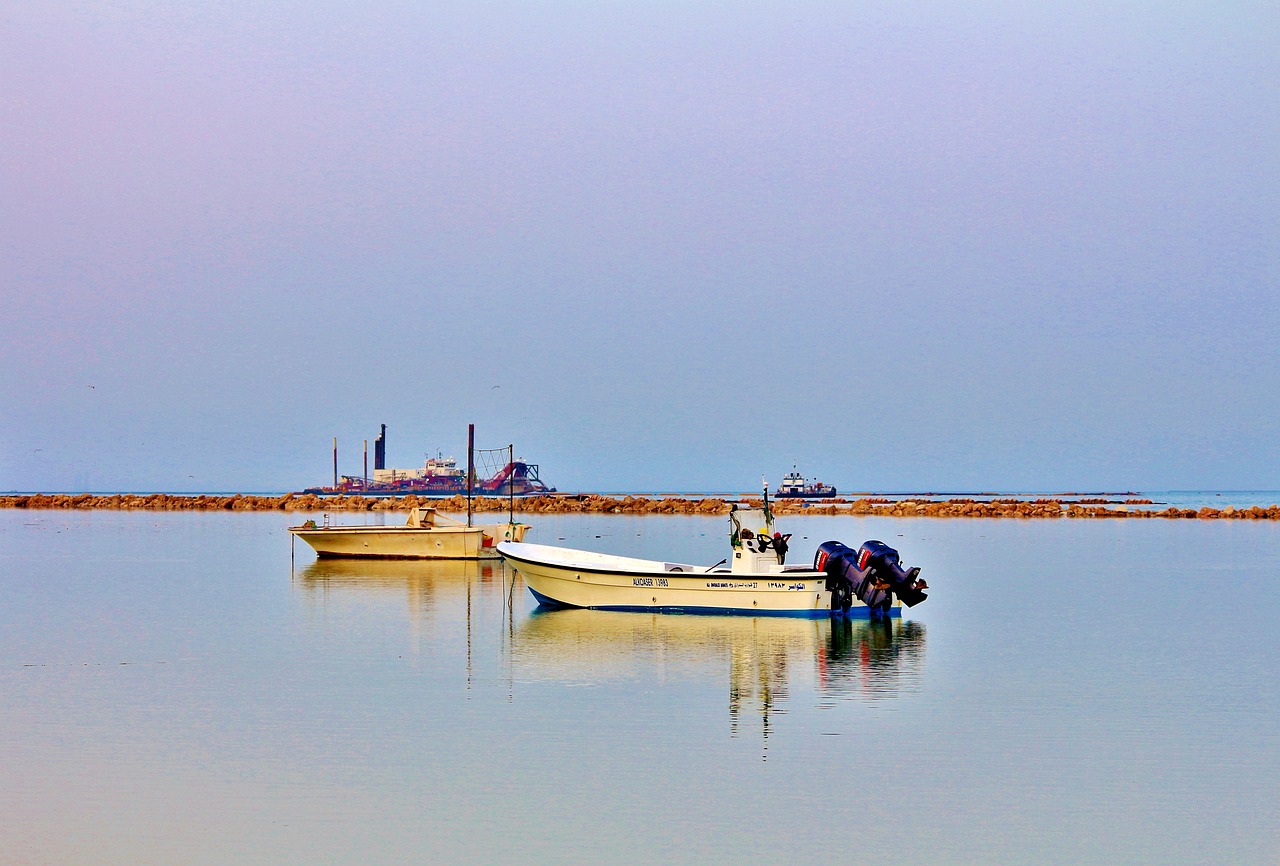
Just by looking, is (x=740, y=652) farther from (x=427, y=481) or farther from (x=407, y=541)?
(x=427, y=481)

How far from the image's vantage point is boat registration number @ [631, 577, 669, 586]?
27297 mm

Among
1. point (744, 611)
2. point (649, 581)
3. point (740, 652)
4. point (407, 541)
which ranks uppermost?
point (407, 541)

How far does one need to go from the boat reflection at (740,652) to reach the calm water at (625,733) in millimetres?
116

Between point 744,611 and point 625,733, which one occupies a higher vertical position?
point 744,611

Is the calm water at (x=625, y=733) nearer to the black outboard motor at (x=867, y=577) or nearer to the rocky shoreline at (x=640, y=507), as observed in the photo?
the black outboard motor at (x=867, y=577)

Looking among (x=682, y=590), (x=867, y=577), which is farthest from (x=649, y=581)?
(x=867, y=577)

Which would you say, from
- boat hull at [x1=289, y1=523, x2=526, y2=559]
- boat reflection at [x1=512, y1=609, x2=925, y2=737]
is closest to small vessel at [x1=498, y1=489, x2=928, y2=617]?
boat reflection at [x1=512, y1=609, x2=925, y2=737]

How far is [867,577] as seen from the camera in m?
27.8

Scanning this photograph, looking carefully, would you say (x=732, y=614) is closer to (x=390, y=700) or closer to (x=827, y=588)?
(x=827, y=588)

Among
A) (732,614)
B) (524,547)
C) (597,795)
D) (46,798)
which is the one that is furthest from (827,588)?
(46,798)

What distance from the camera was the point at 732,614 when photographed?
2744 cm

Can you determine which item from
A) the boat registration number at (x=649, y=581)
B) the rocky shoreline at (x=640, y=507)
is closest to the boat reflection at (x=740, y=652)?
the boat registration number at (x=649, y=581)

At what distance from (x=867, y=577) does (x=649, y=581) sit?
489cm

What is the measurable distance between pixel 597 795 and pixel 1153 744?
7.03 meters
